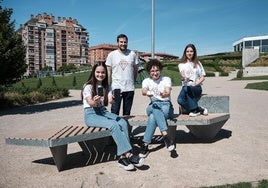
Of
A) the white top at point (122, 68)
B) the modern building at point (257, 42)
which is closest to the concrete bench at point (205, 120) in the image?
the white top at point (122, 68)

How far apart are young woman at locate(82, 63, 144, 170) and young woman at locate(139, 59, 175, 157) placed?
48cm

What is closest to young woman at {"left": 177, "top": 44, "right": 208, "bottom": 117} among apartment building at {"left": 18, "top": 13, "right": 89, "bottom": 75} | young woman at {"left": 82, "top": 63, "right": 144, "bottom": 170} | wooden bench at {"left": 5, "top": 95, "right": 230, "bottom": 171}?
wooden bench at {"left": 5, "top": 95, "right": 230, "bottom": 171}

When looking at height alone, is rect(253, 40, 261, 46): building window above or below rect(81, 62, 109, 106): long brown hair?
above

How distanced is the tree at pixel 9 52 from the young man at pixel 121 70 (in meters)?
6.35

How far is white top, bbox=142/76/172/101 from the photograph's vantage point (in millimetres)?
5087

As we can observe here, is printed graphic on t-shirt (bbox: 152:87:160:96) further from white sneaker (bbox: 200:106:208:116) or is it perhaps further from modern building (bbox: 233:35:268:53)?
modern building (bbox: 233:35:268:53)

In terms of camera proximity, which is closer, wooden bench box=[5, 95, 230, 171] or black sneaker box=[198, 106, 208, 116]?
wooden bench box=[5, 95, 230, 171]

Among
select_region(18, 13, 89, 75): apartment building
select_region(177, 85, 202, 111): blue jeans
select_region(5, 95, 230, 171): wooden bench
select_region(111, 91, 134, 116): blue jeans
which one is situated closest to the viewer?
select_region(5, 95, 230, 171): wooden bench

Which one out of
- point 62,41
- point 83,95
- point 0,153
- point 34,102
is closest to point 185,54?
point 83,95

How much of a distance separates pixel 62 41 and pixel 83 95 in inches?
5282

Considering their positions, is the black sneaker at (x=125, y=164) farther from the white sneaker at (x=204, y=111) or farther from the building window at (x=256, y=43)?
the building window at (x=256, y=43)

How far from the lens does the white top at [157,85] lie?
509cm

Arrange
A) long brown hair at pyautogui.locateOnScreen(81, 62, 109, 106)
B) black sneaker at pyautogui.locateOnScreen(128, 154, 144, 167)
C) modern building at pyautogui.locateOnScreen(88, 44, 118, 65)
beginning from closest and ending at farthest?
black sneaker at pyautogui.locateOnScreen(128, 154, 144, 167)
long brown hair at pyautogui.locateOnScreen(81, 62, 109, 106)
modern building at pyautogui.locateOnScreen(88, 44, 118, 65)

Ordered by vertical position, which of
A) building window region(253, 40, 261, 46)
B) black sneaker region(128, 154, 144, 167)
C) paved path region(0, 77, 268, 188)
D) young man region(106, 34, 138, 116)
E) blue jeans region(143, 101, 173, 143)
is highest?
building window region(253, 40, 261, 46)
